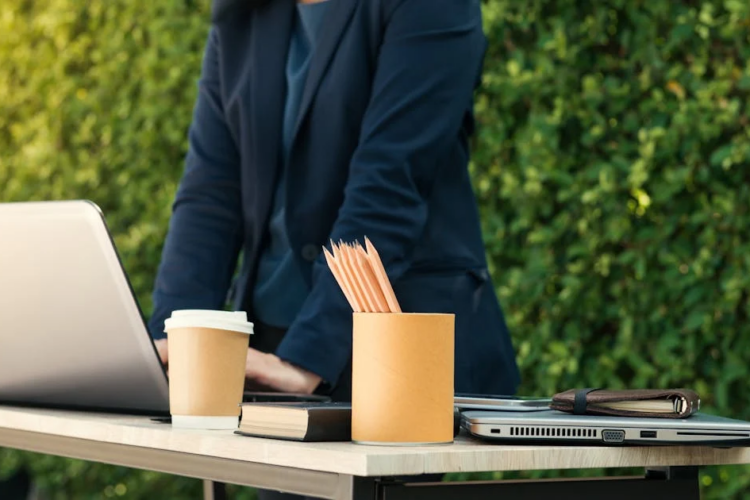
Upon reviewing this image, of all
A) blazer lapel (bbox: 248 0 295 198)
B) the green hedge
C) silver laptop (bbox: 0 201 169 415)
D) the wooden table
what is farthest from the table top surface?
the green hedge

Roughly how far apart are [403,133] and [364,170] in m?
0.09

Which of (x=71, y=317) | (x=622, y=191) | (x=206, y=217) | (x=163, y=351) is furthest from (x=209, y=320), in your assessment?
(x=622, y=191)

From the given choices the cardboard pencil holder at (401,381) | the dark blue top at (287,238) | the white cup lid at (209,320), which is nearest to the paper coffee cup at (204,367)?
the white cup lid at (209,320)

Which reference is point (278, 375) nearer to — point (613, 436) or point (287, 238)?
point (287, 238)

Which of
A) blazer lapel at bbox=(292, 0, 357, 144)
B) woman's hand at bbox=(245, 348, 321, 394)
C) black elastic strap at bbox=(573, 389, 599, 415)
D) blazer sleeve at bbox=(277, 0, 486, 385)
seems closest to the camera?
black elastic strap at bbox=(573, 389, 599, 415)

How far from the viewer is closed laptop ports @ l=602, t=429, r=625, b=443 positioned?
3.78 feet

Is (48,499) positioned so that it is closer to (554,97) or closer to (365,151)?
(554,97)

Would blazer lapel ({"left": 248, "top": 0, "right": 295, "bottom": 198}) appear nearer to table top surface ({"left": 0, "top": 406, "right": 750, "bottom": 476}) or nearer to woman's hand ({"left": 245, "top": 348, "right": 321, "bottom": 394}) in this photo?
woman's hand ({"left": 245, "top": 348, "right": 321, "bottom": 394})

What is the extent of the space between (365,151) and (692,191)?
1093 mm

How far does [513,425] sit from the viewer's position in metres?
1.14

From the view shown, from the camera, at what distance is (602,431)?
1156 millimetres

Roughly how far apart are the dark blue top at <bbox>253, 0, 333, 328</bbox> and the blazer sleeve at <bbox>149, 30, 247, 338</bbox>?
99 mm

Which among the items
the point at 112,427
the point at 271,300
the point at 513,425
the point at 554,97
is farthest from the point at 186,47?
the point at 513,425

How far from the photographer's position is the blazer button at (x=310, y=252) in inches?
71.9
